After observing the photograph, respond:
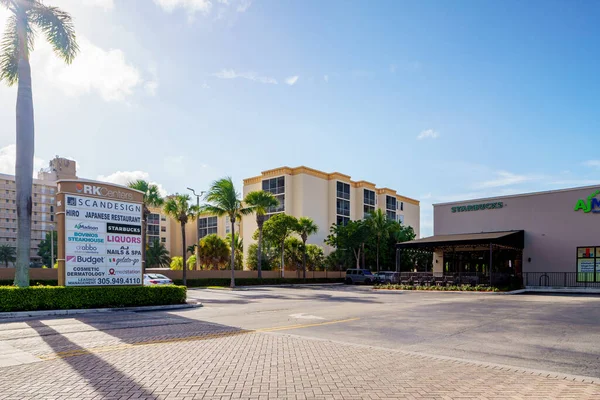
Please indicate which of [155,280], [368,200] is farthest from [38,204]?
[155,280]

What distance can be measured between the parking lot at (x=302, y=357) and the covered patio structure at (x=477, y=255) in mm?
15692

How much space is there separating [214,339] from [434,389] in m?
5.46

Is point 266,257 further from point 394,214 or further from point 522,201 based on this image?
point 394,214

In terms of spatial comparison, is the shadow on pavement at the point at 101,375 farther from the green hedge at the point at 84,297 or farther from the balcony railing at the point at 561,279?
the balcony railing at the point at 561,279

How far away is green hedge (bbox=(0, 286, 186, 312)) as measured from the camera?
1491 cm

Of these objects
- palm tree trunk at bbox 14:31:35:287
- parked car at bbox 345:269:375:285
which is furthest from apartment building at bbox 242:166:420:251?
palm tree trunk at bbox 14:31:35:287

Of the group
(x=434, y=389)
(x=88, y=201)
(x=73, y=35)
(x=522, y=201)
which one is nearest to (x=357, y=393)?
(x=434, y=389)

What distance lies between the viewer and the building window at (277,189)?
215 ft

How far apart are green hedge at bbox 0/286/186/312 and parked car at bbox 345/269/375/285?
103ft

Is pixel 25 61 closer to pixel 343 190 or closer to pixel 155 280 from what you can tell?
pixel 155 280

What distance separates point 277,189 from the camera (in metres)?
66.3

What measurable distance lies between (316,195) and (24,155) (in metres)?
51.2

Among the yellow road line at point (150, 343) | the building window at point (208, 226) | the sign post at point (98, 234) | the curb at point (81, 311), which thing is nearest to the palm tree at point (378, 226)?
the curb at point (81, 311)

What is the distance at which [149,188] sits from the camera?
3703 cm
